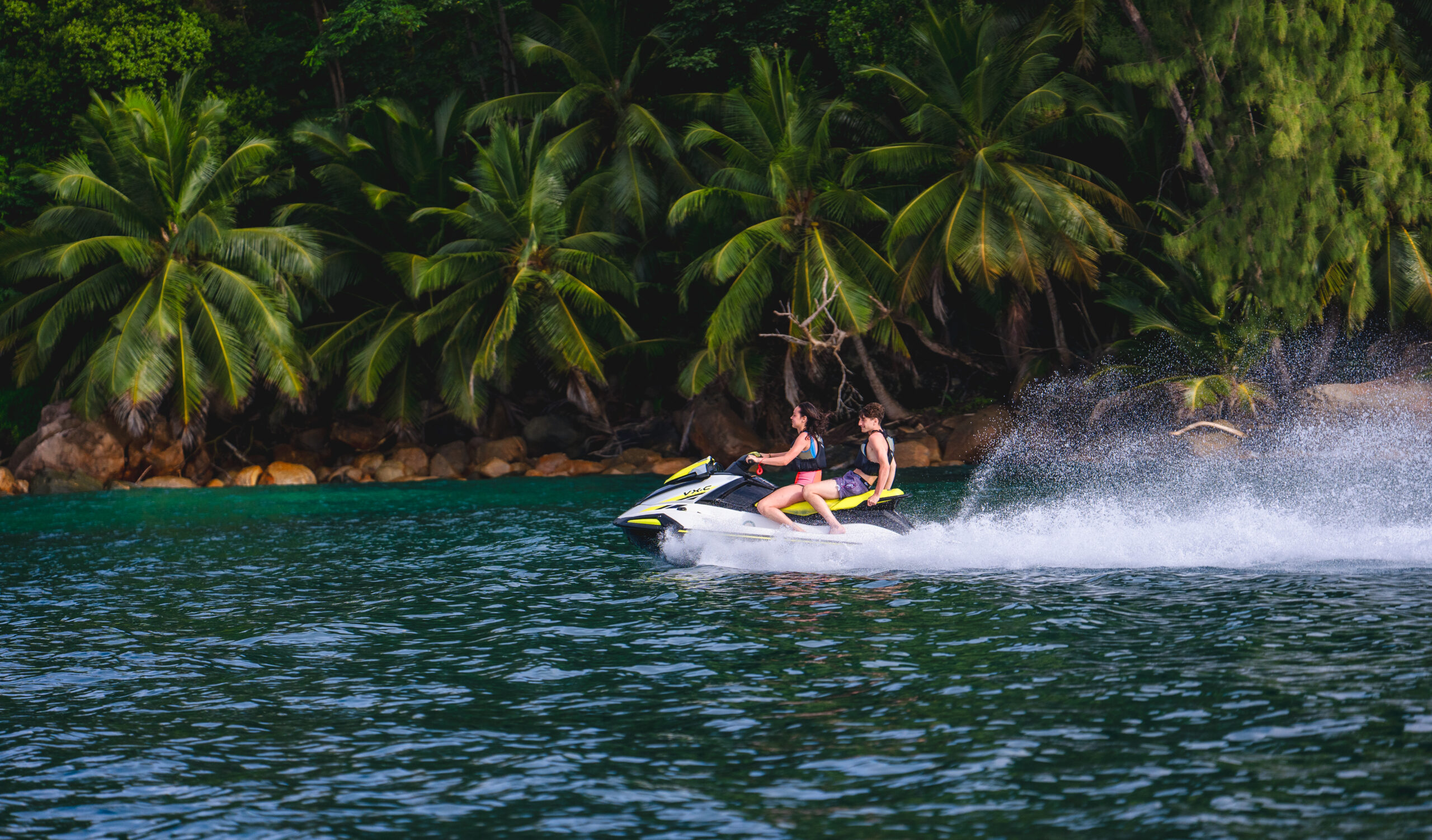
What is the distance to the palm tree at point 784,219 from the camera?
23766 mm

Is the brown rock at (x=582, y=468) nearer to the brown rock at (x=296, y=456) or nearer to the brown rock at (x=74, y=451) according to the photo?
the brown rock at (x=296, y=456)

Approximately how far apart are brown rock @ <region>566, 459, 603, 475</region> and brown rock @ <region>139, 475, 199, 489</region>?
863cm

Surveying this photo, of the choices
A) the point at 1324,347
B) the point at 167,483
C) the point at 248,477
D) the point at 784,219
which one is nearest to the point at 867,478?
the point at 784,219

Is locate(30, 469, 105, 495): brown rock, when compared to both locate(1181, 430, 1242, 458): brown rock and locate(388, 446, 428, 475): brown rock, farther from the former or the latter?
locate(1181, 430, 1242, 458): brown rock

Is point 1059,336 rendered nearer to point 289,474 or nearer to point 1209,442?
point 1209,442

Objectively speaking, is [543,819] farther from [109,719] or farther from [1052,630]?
[1052,630]

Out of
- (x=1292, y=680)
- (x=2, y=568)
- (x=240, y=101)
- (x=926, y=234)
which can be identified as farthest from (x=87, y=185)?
(x=1292, y=680)

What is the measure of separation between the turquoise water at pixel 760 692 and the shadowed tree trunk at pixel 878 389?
45.4 ft

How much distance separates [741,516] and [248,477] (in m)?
20.4

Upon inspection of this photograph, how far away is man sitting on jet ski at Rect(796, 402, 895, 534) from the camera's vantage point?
11180 mm

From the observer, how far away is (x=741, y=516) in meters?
11.5

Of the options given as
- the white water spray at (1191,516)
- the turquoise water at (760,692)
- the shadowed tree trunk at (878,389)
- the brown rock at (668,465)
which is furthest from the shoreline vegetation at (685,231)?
the turquoise water at (760,692)

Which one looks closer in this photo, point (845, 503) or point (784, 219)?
point (845, 503)

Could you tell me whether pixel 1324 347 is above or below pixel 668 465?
above
